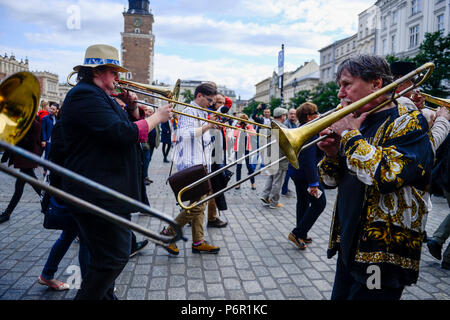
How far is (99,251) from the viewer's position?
7.43 feet

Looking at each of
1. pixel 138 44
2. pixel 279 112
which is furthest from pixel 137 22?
pixel 279 112

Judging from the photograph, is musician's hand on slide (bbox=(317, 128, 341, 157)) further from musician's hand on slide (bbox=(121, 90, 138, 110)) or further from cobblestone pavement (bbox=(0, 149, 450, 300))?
musician's hand on slide (bbox=(121, 90, 138, 110))

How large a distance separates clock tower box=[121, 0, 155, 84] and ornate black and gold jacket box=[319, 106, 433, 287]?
59.1 metres

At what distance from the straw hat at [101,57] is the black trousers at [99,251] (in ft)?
3.87

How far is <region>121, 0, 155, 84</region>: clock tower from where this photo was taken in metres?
57.3

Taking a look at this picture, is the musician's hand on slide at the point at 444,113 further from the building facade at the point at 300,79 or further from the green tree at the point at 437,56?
the building facade at the point at 300,79

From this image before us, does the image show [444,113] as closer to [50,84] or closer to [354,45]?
[354,45]

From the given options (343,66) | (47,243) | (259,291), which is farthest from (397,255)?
(47,243)

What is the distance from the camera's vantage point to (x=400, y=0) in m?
35.6

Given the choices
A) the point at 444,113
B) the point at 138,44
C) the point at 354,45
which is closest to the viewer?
the point at 444,113

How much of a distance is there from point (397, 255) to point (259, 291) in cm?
195

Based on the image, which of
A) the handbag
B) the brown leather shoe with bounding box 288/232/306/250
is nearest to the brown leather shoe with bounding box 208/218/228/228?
the brown leather shoe with bounding box 288/232/306/250

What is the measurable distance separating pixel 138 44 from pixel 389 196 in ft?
204
